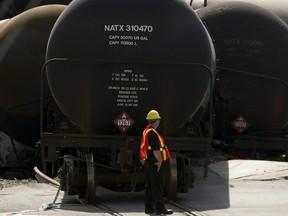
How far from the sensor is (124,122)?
9820 mm

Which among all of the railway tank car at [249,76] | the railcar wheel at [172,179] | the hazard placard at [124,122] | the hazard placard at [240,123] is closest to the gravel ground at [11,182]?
the hazard placard at [124,122]

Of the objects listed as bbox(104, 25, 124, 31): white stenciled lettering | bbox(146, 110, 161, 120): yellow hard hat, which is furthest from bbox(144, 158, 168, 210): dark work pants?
bbox(104, 25, 124, 31): white stenciled lettering

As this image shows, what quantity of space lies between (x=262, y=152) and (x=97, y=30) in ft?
18.4

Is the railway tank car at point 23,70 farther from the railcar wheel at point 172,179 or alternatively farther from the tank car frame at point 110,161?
the railcar wheel at point 172,179

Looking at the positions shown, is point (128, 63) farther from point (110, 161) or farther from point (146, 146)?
point (110, 161)

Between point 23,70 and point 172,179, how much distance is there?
4337mm

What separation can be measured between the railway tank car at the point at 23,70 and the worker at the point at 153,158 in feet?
14.1

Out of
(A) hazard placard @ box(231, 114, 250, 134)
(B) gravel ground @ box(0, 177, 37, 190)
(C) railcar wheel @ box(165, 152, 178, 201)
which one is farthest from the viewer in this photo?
(A) hazard placard @ box(231, 114, 250, 134)

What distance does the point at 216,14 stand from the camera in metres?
13.9

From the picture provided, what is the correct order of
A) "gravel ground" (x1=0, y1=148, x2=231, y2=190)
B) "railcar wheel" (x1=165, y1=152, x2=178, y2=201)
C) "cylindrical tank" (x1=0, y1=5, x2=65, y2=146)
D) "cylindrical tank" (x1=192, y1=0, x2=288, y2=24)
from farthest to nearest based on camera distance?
"cylindrical tank" (x1=192, y1=0, x2=288, y2=24) < "cylindrical tank" (x1=0, y1=5, x2=65, y2=146) < "gravel ground" (x1=0, y1=148, x2=231, y2=190) < "railcar wheel" (x1=165, y1=152, x2=178, y2=201)

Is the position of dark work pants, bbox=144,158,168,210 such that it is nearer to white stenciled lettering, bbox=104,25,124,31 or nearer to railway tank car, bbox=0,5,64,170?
white stenciled lettering, bbox=104,25,124,31

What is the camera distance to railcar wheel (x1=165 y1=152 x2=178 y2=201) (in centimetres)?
996

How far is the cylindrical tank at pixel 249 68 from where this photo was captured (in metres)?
13.5

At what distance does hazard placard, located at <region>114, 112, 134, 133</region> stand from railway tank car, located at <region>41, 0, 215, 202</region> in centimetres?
1
